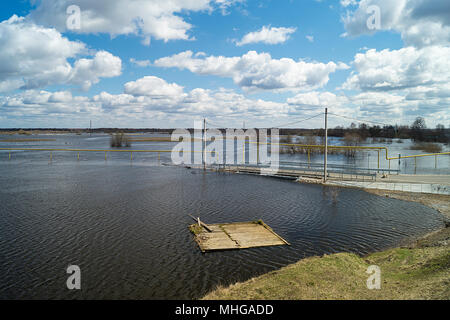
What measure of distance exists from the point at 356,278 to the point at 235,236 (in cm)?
553

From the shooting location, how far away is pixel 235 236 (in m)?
12.2

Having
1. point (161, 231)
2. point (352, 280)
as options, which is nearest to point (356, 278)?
point (352, 280)

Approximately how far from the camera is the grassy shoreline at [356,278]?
651cm

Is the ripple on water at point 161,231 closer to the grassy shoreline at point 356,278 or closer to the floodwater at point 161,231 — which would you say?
the floodwater at point 161,231

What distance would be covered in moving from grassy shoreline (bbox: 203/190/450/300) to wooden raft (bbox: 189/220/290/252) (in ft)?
→ 7.61

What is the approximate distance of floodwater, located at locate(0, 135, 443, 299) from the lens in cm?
876

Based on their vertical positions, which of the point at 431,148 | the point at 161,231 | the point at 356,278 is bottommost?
the point at 161,231

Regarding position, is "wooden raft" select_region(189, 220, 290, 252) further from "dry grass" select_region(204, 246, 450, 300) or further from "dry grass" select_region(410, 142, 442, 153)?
"dry grass" select_region(410, 142, 442, 153)

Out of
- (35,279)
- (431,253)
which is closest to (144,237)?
(35,279)

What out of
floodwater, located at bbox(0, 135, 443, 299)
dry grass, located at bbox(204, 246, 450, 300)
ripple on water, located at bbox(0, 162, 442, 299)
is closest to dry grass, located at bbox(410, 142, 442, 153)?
floodwater, located at bbox(0, 135, 443, 299)

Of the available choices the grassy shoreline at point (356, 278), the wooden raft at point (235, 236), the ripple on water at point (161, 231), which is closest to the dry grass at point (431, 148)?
the ripple on water at point (161, 231)

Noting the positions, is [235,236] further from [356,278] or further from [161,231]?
[356,278]

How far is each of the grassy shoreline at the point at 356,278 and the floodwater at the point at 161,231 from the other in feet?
3.52

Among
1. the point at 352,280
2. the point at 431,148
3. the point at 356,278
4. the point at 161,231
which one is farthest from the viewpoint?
the point at 431,148
